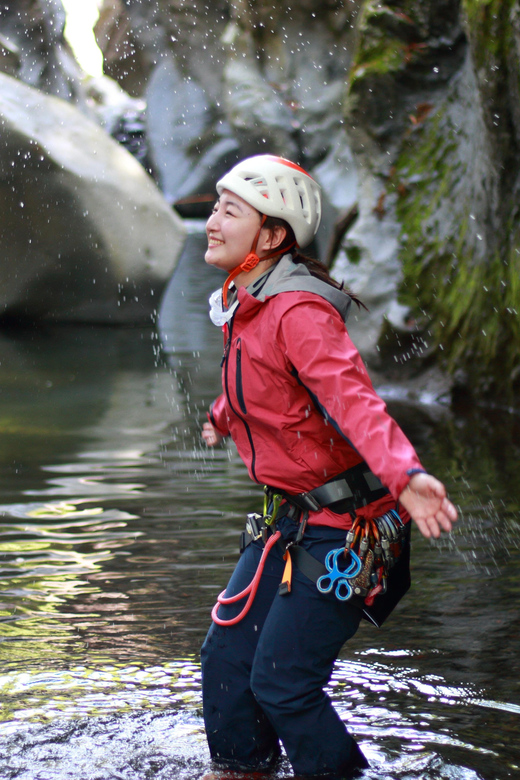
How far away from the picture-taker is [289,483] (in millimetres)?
2223

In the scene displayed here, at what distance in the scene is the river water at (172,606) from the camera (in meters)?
2.61

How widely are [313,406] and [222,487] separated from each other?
137 inches

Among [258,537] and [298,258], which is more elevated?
[298,258]

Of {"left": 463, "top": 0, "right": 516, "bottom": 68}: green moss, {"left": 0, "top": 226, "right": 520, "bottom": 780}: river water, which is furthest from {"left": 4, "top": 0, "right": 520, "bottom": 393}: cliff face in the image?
{"left": 0, "top": 226, "right": 520, "bottom": 780}: river water

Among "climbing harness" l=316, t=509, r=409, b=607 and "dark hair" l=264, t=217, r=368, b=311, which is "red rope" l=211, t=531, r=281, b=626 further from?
"dark hair" l=264, t=217, r=368, b=311

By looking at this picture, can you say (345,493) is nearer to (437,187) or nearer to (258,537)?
(258,537)

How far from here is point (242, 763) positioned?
95.7 inches

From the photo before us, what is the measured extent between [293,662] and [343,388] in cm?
61

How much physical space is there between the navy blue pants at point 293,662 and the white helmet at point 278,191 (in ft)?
2.48

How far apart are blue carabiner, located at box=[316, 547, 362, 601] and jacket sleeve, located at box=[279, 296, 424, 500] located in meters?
0.28

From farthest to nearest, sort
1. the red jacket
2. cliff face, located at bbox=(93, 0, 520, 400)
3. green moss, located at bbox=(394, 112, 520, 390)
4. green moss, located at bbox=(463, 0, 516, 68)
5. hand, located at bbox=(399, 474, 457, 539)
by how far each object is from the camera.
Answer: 1. green moss, located at bbox=(394, 112, 520, 390)
2. cliff face, located at bbox=(93, 0, 520, 400)
3. green moss, located at bbox=(463, 0, 516, 68)
4. the red jacket
5. hand, located at bbox=(399, 474, 457, 539)

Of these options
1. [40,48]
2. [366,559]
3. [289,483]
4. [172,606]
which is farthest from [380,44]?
[40,48]

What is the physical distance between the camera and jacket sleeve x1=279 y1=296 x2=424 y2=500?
1.91 metres

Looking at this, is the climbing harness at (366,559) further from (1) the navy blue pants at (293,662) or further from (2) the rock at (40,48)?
(2) the rock at (40,48)
